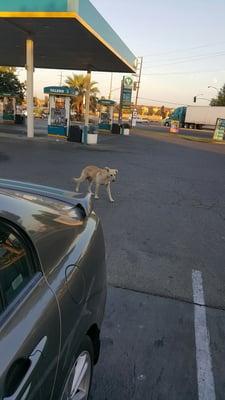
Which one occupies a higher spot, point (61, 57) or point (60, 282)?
point (61, 57)

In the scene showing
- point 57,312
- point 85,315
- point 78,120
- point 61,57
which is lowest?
point 78,120

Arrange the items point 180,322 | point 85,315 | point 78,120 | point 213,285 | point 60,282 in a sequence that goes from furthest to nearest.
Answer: point 78,120 → point 213,285 → point 180,322 → point 85,315 → point 60,282

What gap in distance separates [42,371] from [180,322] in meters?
2.32

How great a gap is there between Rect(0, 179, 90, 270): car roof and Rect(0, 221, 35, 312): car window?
0.07 m

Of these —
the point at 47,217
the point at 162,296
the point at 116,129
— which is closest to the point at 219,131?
the point at 116,129

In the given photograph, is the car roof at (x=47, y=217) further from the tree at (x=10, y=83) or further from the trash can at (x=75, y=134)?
the tree at (x=10, y=83)

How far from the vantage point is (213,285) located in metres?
4.63

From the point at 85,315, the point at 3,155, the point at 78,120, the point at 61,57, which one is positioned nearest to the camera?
the point at 85,315

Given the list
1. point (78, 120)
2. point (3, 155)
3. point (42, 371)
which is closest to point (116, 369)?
point (42, 371)

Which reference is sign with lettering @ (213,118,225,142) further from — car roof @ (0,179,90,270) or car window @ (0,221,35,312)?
car window @ (0,221,35,312)

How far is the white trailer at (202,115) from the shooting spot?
200 feet

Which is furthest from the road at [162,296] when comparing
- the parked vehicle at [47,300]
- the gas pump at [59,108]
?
the gas pump at [59,108]

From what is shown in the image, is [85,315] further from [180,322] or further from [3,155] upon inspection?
[3,155]

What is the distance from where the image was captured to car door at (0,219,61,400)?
1.51 m
